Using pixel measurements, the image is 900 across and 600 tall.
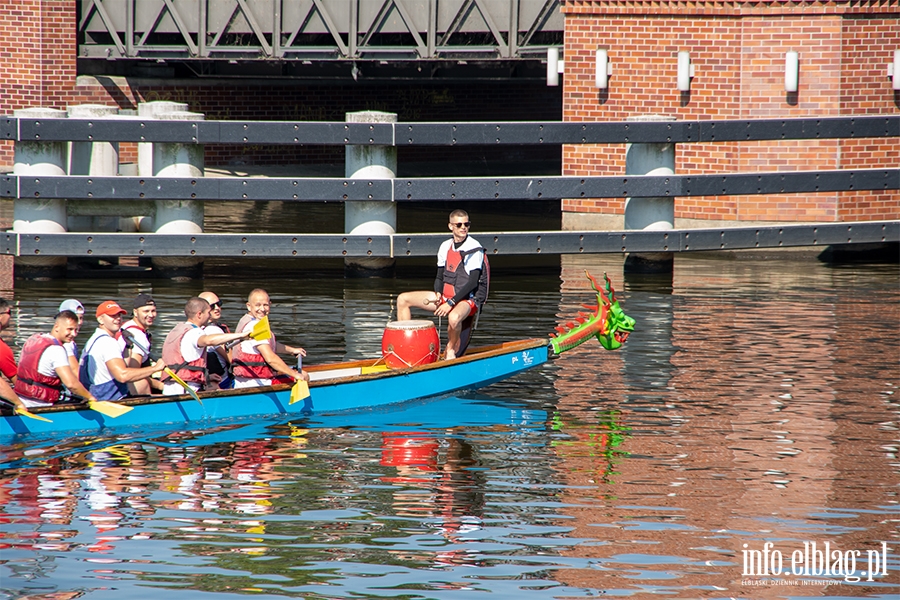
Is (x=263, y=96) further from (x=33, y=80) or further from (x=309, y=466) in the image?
(x=309, y=466)

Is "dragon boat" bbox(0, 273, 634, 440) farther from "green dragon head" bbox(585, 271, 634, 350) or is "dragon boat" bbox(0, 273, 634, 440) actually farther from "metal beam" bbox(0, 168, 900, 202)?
"metal beam" bbox(0, 168, 900, 202)

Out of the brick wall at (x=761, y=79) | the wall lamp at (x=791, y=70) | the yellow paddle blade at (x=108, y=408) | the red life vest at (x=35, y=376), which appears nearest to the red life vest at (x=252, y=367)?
the yellow paddle blade at (x=108, y=408)

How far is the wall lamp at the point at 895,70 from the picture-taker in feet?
56.2

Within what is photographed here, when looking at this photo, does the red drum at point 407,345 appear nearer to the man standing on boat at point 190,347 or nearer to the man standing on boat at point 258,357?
the man standing on boat at point 258,357

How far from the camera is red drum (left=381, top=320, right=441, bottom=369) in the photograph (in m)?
11.3

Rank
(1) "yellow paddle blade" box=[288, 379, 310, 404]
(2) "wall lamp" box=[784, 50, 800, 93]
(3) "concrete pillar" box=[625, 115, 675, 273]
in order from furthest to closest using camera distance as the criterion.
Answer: (2) "wall lamp" box=[784, 50, 800, 93] < (3) "concrete pillar" box=[625, 115, 675, 273] < (1) "yellow paddle blade" box=[288, 379, 310, 404]

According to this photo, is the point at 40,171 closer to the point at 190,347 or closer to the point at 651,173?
the point at 190,347

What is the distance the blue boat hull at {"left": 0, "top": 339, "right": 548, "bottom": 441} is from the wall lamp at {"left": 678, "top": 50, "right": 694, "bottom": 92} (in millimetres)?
6953

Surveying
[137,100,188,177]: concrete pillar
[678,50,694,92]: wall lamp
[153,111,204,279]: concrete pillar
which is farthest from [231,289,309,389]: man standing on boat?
[678,50,694,92]: wall lamp

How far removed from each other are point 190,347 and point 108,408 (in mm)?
893

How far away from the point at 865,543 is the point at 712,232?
29.4 feet

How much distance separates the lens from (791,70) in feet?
55.6

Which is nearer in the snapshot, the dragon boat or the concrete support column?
the dragon boat

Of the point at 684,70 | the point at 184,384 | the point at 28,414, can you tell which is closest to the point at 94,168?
the point at 184,384
